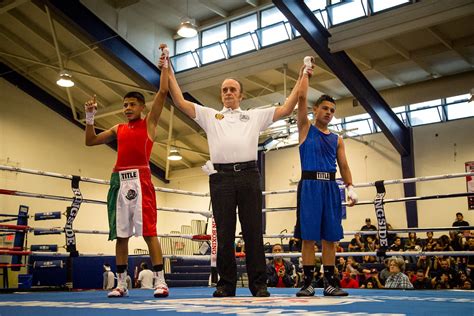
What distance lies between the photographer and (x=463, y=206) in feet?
44.1

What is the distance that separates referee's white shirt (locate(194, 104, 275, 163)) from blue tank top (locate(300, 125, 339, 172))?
1.21ft

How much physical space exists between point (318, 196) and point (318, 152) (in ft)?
1.09

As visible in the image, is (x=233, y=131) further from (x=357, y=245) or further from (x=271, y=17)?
(x=271, y=17)

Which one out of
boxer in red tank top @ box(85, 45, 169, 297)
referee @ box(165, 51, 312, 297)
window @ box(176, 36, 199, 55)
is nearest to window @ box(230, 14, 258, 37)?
window @ box(176, 36, 199, 55)

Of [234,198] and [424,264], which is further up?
[234,198]

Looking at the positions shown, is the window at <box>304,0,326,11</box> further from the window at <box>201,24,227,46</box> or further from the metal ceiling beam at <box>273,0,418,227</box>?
the window at <box>201,24,227,46</box>

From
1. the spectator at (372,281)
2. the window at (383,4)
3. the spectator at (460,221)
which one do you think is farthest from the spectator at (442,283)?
the window at (383,4)

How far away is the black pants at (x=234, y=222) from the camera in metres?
3.25

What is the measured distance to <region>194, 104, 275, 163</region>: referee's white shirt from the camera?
3307mm

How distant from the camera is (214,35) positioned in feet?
49.1

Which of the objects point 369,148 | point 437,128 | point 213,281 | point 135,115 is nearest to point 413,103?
point 437,128

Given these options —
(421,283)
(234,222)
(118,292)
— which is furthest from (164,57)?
(421,283)

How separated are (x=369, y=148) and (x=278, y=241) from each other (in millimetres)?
4547

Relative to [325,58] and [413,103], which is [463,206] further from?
[325,58]
